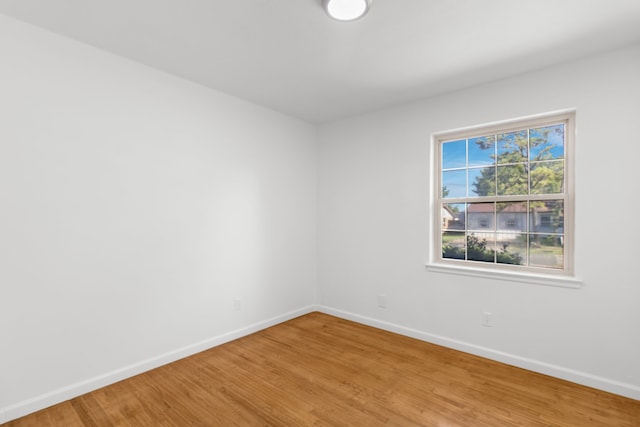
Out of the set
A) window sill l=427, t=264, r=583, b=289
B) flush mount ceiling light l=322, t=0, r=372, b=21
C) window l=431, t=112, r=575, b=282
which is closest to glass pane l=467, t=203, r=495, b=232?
window l=431, t=112, r=575, b=282

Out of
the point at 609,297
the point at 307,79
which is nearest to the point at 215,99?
the point at 307,79

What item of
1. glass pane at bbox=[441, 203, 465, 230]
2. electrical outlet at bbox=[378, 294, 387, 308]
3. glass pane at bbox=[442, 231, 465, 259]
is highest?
glass pane at bbox=[441, 203, 465, 230]

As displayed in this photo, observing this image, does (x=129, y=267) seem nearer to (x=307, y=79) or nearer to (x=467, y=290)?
(x=307, y=79)

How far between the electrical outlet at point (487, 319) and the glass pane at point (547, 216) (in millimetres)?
887

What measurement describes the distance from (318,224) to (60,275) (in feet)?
9.43

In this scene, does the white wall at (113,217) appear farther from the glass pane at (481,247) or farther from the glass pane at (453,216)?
the glass pane at (481,247)

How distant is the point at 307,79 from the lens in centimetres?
292

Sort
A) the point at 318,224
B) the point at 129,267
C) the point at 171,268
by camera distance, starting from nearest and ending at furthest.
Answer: the point at 129,267 → the point at 171,268 → the point at 318,224

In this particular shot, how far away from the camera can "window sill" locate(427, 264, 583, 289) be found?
255 cm

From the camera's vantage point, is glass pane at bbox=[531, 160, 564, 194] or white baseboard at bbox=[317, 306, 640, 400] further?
glass pane at bbox=[531, 160, 564, 194]

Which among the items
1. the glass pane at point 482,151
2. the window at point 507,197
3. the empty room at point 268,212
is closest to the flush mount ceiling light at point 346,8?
the empty room at point 268,212

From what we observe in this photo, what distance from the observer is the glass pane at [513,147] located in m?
2.90

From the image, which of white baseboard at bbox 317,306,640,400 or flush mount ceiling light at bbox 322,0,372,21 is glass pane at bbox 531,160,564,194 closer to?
white baseboard at bbox 317,306,640,400

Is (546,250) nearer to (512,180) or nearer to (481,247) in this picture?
→ (481,247)
